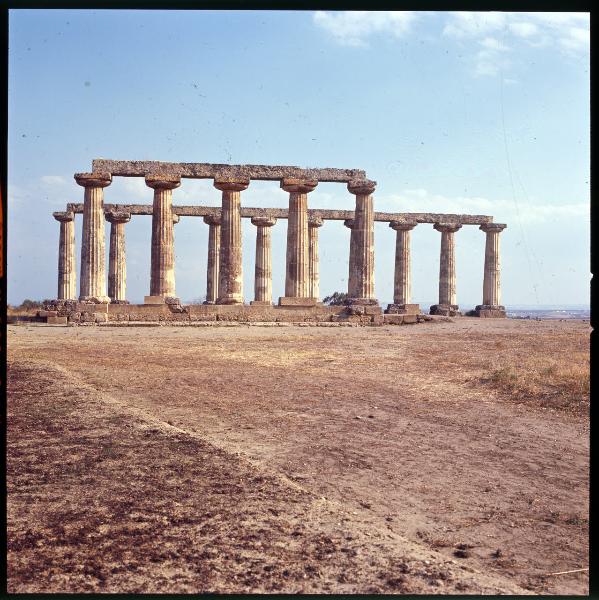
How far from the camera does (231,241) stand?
3275 cm

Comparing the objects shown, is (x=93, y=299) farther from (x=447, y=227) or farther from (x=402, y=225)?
(x=447, y=227)

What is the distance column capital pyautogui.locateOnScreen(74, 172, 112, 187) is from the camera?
1253 inches

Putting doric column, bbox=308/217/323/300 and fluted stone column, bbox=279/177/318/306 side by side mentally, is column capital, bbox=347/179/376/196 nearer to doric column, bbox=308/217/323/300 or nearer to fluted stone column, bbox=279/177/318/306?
fluted stone column, bbox=279/177/318/306

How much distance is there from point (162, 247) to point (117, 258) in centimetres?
1018

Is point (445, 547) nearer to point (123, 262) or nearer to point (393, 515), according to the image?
point (393, 515)

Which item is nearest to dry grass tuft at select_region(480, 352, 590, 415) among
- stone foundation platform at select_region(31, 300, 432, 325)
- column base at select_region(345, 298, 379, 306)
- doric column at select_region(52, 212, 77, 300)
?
stone foundation platform at select_region(31, 300, 432, 325)

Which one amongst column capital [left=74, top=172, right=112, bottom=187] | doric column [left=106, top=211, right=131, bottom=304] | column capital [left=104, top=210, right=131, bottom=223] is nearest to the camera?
column capital [left=74, top=172, right=112, bottom=187]

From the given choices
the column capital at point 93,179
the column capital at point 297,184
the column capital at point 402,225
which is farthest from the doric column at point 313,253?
the column capital at point 93,179

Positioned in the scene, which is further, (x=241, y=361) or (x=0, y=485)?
(x=241, y=361)

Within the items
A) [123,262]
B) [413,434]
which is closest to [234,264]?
[123,262]

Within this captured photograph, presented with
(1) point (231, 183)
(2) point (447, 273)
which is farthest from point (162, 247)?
(2) point (447, 273)

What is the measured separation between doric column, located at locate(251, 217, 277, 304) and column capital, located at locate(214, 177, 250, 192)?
948cm

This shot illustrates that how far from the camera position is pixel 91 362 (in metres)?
14.8

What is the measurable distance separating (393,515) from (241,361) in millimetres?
10528
